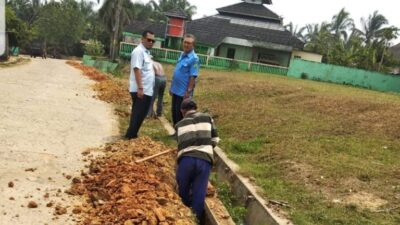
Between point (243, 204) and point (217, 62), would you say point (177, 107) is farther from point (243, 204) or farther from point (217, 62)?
point (217, 62)

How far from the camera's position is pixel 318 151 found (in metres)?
6.99

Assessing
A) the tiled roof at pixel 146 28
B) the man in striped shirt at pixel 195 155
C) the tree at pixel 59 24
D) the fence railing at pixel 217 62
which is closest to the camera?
the man in striped shirt at pixel 195 155

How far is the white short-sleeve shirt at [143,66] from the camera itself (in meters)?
6.63

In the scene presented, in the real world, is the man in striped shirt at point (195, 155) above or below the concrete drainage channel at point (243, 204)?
above

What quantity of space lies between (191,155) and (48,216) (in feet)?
5.17

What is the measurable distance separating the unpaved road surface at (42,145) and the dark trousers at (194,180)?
1209 millimetres

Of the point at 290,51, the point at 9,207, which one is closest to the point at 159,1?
the point at 290,51

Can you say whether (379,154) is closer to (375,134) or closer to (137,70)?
(375,134)

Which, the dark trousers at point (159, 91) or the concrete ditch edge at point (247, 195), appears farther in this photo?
the dark trousers at point (159, 91)

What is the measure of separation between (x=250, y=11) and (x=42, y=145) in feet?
117

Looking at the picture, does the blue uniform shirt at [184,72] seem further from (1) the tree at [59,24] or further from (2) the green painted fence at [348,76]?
(1) the tree at [59,24]

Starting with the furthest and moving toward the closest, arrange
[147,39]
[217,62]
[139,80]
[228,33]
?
[228,33] → [217,62] → [147,39] → [139,80]

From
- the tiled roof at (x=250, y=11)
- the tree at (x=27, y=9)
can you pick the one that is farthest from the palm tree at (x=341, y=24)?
the tree at (x=27, y=9)

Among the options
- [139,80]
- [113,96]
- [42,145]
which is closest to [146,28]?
[113,96]
